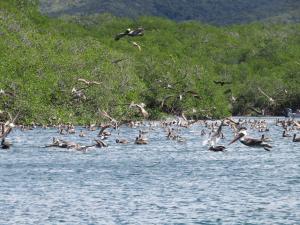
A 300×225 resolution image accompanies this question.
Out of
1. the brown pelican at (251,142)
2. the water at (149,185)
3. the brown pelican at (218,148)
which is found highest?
the brown pelican at (251,142)

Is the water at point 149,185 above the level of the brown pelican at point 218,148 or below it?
below

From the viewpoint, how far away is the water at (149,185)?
122 feet

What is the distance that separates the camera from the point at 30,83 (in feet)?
345

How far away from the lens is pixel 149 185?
47.0m

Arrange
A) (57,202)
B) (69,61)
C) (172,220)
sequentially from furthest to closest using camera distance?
1. (69,61)
2. (57,202)
3. (172,220)

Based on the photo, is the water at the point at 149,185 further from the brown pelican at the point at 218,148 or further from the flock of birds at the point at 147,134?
the flock of birds at the point at 147,134

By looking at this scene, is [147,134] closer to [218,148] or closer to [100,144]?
[100,144]

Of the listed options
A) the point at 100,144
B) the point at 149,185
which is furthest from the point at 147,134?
the point at 149,185

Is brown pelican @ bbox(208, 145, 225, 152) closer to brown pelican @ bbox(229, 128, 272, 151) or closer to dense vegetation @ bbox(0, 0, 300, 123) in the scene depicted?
dense vegetation @ bbox(0, 0, 300, 123)

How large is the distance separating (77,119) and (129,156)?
4396cm

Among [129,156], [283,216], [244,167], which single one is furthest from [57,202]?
[129,156]

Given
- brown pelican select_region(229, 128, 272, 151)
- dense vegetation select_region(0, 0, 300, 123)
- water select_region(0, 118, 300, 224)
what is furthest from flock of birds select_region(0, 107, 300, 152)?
dense vegetation select_region(0, 0, 300, 123)

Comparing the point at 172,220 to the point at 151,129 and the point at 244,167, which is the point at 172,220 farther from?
the point at 151,129

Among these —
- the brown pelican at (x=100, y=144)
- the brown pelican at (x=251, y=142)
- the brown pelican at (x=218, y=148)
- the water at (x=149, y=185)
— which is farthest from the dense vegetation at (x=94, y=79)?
the brown pelican at (x=251, y=142)
